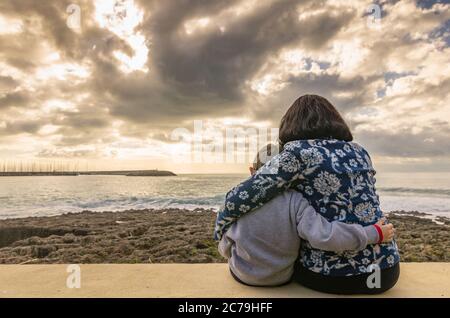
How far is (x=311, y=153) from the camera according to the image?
1.70 meters

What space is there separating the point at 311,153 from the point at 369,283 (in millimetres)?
728

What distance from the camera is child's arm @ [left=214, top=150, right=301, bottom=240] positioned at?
166 cm

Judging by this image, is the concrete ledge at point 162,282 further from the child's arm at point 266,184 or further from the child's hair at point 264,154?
the child's hair at point 264,154

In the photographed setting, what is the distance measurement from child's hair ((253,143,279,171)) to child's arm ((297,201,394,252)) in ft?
1.41

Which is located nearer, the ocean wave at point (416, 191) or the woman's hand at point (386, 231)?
the woman's hand at point (386, 231)

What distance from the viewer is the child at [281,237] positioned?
163 cm

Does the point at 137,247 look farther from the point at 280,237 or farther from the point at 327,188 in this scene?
the point at 327,188

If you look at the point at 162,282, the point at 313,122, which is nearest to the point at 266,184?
the point at 313,122

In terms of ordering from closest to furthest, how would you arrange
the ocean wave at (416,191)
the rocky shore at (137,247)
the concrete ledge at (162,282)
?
the concrete ledge at (162,282)
the rocky shore at (137,247)
the ocean wave at (416,191)

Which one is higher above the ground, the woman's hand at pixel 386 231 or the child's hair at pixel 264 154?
the child's hair at pixel 264 154

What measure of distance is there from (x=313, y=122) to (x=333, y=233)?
21.8 inches

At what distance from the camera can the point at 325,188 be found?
170cm

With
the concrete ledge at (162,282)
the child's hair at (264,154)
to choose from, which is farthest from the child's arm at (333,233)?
the child's hair at (264,154)
